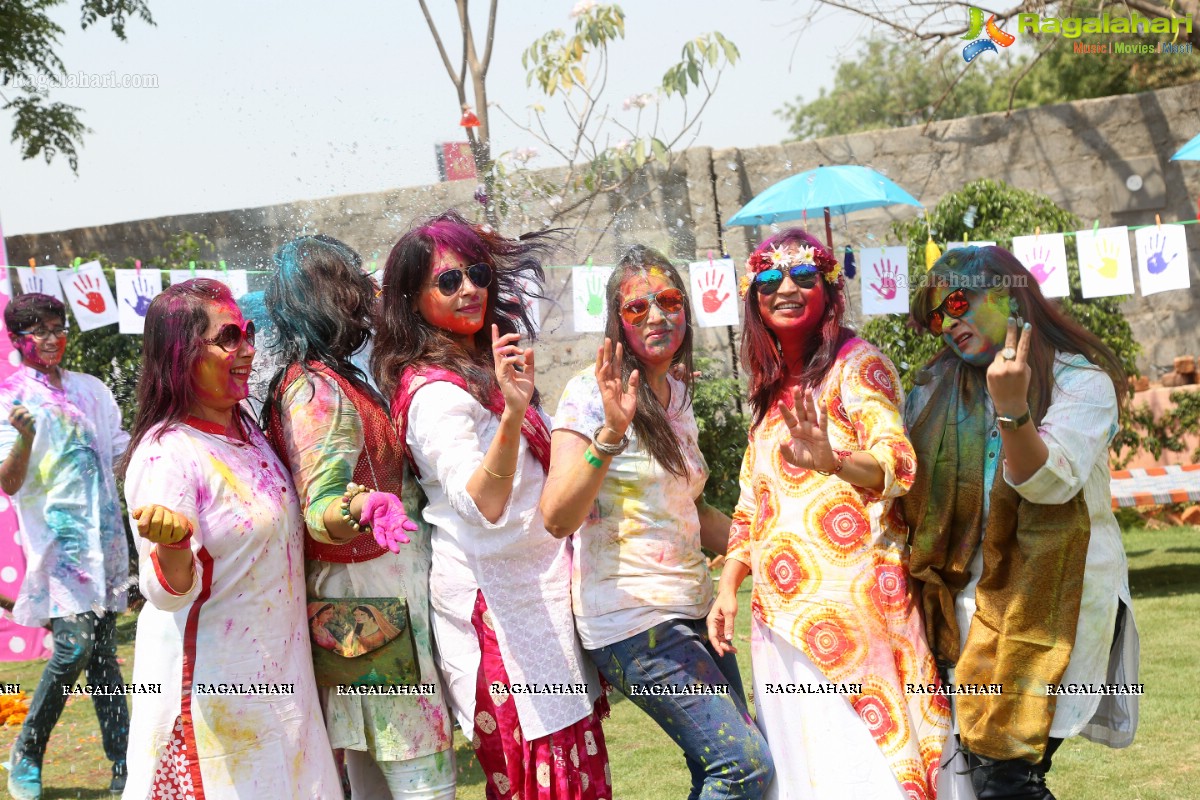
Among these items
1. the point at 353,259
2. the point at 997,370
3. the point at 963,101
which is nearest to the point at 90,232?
the point at 353,259

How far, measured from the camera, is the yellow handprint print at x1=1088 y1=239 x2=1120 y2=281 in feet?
23.9

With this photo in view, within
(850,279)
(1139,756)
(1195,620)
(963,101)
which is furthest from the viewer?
(963,101)

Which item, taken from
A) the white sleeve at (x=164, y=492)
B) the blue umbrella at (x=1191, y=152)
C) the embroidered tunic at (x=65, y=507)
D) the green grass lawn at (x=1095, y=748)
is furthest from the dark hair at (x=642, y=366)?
the blue umbrella at (x=1191, y=152)

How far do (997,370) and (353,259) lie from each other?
1.59 m

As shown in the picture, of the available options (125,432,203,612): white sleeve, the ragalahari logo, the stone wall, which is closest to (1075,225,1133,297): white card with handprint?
the stone wall

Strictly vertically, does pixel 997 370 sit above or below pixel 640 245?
below

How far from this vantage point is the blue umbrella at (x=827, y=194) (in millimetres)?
7543

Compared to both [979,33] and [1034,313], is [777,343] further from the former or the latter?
[979,33]

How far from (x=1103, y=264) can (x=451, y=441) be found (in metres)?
5.66

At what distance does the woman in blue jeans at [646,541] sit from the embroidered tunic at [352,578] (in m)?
0.39

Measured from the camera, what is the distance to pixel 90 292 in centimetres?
713

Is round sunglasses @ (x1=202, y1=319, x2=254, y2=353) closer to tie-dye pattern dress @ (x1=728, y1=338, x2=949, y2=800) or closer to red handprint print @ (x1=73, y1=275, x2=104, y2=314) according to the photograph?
tie-dye pattern dress @ (x1=728, y1=338, x2=949, y2=800)

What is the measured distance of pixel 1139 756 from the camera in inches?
178

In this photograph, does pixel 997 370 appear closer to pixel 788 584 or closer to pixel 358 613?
pixel 788 584
